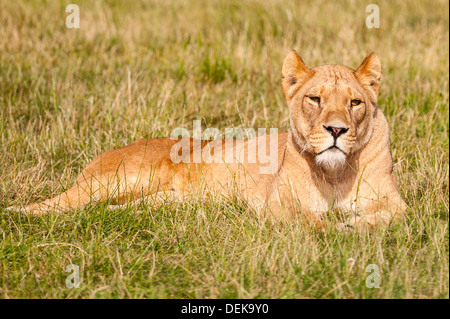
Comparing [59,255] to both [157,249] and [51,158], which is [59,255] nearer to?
[157,249]

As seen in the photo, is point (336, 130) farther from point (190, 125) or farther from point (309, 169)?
point (190, 125)

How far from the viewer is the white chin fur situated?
346 cm

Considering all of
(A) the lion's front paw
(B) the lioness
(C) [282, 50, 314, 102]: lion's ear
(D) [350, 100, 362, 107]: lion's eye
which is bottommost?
(A) the lion's front paw

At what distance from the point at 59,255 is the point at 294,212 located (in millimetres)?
1320

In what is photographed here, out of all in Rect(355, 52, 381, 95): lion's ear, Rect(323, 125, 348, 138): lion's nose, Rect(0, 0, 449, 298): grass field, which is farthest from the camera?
Rect(355, 52, 381, 95): lion's ear

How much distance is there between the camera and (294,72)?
388 centimetres

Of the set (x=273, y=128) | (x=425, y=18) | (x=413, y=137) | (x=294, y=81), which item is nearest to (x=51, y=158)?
(x=273, y=128)

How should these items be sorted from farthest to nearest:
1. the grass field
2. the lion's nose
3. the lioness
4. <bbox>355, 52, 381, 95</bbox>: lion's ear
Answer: <bbox>355, 52, 381, 95</bbox>: lion's ear, the lioness, the lion's nose, the grass field

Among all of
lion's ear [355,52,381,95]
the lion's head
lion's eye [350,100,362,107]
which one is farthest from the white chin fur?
lion's ear [355,52,381,95]

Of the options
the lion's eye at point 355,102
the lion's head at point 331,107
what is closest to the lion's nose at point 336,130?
the lion's head at point 331,107

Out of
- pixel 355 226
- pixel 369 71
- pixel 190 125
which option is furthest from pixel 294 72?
pixel 190 125

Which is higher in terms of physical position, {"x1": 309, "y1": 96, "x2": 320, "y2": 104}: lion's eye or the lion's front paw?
{"x1": 309, "y1": 96, "x2": 320, "y2": 104}: lion's eye

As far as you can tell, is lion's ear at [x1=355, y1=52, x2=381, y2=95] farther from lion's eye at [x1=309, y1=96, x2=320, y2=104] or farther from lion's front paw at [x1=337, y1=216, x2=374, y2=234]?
lion's front paw at [x1=337, y1=216, x2=374, y2=234]

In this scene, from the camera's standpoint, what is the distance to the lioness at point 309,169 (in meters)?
3.53
